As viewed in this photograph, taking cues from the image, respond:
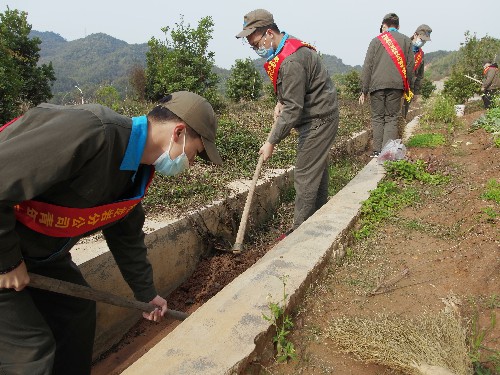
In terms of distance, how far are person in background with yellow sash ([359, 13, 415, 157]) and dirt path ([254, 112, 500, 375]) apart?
2.24 m

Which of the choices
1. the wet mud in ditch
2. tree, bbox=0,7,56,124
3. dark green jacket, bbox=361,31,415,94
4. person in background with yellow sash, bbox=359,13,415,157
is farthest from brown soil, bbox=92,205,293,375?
tree, bbox=0,7,56,124

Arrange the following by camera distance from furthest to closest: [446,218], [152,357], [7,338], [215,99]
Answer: [215,99], [446,218], [152,357], [7,338]

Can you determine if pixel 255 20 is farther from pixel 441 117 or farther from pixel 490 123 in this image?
pixel 441 117

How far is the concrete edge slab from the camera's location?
1.77 metres

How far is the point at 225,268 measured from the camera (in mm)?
4004

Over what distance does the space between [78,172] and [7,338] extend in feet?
2.64

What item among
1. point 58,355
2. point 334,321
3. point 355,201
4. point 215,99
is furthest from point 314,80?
point 215,99

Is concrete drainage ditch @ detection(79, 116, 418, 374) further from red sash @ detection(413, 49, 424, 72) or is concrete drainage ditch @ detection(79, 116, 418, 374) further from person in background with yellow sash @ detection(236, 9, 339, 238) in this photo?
red sash @ detection(413, 49, 424, 72)

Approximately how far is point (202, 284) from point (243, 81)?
1246 centimetres

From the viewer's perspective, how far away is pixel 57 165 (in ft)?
4.69

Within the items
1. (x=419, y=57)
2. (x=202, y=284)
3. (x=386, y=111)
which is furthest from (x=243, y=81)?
(x=202, y=284)

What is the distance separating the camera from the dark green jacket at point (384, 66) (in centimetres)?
568

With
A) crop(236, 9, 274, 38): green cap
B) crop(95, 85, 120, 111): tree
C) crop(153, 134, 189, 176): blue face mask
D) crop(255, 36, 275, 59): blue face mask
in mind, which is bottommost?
crop(153, 134, 189, 176): blue face mask

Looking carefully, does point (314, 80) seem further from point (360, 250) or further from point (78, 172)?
point (78, 172)
